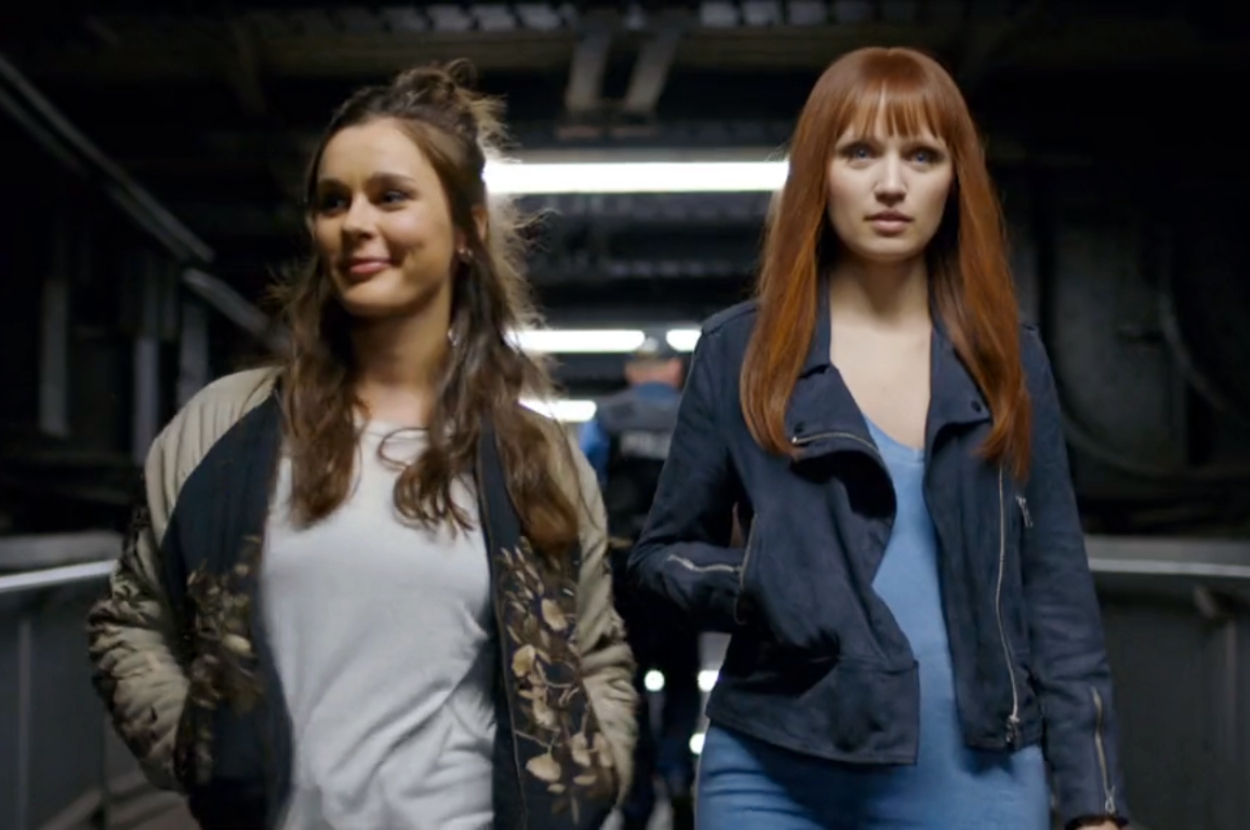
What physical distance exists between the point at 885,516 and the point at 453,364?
0.61m

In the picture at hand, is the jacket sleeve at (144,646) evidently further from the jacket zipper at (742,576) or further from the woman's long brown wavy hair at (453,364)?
the jacket zipper at (742,576)

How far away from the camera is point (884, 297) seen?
2.88 m

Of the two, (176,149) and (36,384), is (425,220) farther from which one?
(176,149)

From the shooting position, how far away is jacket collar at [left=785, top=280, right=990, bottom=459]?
8.84ft

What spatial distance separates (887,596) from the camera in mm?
2645

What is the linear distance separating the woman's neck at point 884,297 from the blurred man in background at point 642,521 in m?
3.16

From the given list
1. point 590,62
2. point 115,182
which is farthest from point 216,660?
point 115,182

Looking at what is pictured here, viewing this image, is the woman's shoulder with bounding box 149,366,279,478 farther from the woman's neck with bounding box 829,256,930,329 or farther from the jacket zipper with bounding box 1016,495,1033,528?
the jacket zipper with bounding box 1016,495,1033,528

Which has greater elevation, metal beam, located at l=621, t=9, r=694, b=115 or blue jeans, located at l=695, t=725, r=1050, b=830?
metal beam, located at l=621, t=9, r=694, b=115

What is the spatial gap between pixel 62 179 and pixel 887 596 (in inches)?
499

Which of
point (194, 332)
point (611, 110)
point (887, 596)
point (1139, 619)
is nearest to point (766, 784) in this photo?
point (887, 596)

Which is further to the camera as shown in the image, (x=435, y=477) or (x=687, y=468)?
(x=687, y=468)

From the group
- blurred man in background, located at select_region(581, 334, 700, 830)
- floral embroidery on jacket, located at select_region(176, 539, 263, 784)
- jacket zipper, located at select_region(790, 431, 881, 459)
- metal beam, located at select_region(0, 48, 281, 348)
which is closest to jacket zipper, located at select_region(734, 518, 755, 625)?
jacket zipper, located at select_region(790, 431, 881, 459)

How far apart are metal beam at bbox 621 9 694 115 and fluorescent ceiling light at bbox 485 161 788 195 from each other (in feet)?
1.45
